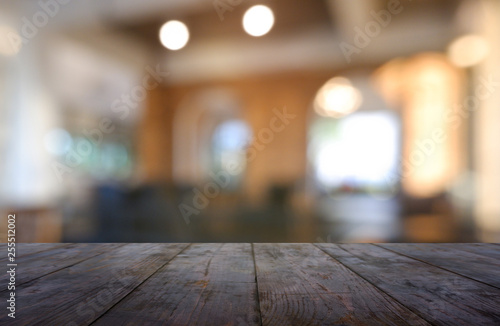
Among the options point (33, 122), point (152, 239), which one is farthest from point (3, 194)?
point (152, 239)

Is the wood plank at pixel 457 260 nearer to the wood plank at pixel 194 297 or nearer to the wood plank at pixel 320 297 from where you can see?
the wood plank at pixel 320 297

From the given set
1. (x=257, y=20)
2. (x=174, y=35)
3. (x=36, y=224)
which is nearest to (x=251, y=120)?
(x=174, y=35)

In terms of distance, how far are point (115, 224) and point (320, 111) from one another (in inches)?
203

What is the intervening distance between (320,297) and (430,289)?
212mm

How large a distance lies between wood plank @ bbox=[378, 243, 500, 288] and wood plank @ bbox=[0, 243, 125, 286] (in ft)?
2.73

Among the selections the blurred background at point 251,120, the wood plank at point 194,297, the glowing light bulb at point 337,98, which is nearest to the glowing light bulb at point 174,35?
the blurred background at point 251,120

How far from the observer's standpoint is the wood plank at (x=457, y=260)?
29.6 inches

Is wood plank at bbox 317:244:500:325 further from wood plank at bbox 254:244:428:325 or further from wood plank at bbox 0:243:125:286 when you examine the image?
wood plank at bbox 0:243:125:286

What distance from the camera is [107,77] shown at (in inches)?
237

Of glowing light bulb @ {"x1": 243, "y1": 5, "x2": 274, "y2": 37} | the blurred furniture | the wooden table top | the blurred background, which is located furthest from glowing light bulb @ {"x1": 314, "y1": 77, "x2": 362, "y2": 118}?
the wooden table top

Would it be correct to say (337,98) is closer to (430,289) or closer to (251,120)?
(251,120)

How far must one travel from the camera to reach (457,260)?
0.89 metres

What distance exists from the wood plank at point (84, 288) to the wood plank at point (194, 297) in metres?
0.03

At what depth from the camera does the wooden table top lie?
523mm
